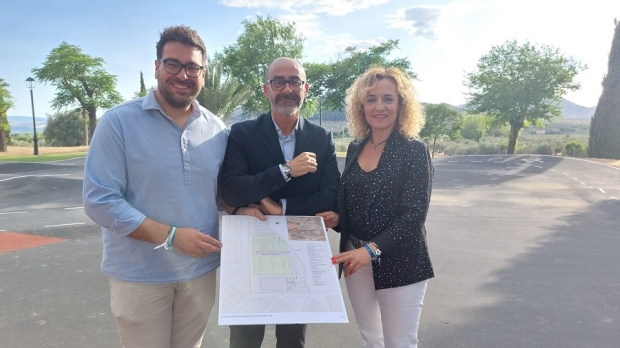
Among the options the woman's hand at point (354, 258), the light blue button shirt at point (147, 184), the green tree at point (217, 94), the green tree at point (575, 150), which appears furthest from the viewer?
the green tree at point (575, 150)

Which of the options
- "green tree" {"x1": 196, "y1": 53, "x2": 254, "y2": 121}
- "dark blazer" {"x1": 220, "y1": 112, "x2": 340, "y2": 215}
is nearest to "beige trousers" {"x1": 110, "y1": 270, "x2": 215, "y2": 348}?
"dark blazer" {"x1": 220, "y1": 112, "x2": 340, "y2": 215}

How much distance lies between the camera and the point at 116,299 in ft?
7.85

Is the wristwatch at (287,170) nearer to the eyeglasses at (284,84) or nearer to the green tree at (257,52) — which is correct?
the eyeglasses at (284,84)

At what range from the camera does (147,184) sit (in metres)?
2.29

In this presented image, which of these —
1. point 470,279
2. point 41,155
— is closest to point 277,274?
point 470,279

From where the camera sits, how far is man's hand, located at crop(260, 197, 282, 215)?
8.45 ft

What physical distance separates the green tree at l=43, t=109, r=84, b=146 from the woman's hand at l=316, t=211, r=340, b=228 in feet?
155

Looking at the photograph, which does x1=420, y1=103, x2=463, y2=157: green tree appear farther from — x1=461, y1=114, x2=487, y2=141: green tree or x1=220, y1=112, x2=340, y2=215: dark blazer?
x1=220, y1=112, x2=340, y2=215: dark blazer

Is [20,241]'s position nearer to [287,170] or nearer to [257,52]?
[287,170]

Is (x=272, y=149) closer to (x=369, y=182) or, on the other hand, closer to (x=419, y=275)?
(x=369, y=182)

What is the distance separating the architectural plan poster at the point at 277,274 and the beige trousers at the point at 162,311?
458mm

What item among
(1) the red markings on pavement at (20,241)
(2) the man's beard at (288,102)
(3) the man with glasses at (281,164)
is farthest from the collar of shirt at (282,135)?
(1) the red markings on pavement at (20,241)

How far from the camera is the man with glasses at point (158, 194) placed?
219 cm

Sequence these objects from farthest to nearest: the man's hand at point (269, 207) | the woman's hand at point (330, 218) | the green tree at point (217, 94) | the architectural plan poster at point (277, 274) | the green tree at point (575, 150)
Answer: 1. the green tree at point (575, 150)
2. the green tree at point (217, 94)
3. the woman's hand at point (330, 218)
4. the man's hand at point (269, 207)
5. the architectural plan poster at point (277, 274)
